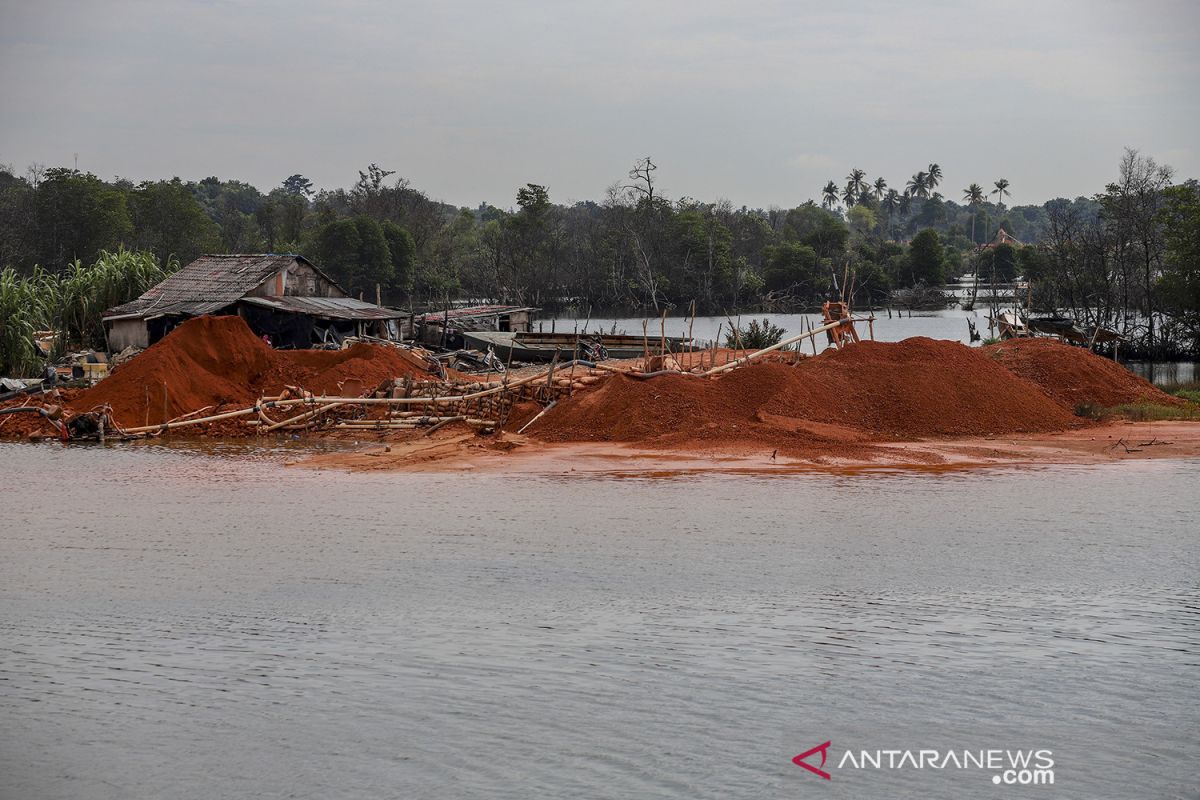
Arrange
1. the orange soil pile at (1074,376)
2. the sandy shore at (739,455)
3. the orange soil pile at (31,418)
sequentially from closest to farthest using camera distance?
the sandy shore at (739,455)
the orange soil pile at (31,418)
the orange soil pile at (1074,376)

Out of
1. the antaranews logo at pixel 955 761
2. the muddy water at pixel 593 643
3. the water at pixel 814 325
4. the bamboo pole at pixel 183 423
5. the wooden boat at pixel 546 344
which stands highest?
the water at pixel 814 325

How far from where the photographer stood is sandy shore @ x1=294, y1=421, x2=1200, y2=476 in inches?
739

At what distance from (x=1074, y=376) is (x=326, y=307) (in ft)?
73.1

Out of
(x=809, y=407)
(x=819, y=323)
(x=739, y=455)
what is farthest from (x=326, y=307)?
(x=819, y=323)

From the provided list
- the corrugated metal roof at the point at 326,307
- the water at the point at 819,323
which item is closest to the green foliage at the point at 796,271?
the water at the point at 819,323

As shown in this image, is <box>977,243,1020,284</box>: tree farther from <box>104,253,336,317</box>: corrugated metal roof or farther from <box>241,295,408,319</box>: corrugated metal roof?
<box>104,253,336,317</box>: corrugated metal roof

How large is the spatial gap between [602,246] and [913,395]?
58.6m

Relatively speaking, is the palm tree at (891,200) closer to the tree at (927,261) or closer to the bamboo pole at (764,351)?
the tree at (927,261)

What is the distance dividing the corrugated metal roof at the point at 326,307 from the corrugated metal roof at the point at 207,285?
2.71 feet

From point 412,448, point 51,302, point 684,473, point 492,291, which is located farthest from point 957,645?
point 492,291

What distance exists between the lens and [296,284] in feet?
120

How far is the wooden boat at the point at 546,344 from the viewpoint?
3581cm

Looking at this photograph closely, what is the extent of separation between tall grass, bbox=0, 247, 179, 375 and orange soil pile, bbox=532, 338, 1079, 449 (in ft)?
47.8

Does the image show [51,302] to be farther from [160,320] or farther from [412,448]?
[412,448]
